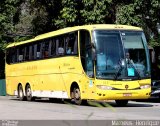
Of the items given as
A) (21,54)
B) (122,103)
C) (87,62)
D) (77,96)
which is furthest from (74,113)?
(21,54)

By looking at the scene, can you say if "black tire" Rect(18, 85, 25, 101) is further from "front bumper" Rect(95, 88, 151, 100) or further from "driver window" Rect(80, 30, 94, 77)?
"front bumper" Rect(95, 88, 151, 100)

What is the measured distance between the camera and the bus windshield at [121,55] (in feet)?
63.4

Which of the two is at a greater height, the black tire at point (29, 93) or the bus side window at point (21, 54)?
the bus side window at point (21, 54)

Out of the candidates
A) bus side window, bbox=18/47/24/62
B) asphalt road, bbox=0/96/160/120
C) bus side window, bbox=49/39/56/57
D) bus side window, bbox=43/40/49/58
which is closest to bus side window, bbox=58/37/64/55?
bus side window, bbox=49/39/56/57

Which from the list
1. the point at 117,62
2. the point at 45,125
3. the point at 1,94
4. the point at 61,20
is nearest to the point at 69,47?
the point at 117,62

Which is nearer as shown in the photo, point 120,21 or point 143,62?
point 143,62

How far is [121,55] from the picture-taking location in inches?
773

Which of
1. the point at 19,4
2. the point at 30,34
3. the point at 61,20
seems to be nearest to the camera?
the point at 61,20

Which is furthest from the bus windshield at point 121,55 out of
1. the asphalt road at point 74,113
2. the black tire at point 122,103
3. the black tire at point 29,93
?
the black tire at point 29,93

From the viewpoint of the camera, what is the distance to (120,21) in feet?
102

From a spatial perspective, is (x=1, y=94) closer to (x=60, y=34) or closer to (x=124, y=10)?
(x=124, y=10)

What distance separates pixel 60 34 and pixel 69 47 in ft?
4.25

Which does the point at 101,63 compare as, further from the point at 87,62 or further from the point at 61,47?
the point at 61,47

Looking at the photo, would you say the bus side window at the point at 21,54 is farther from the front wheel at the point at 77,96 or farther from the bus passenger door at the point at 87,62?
the bus passenger door at the point at 87,62
